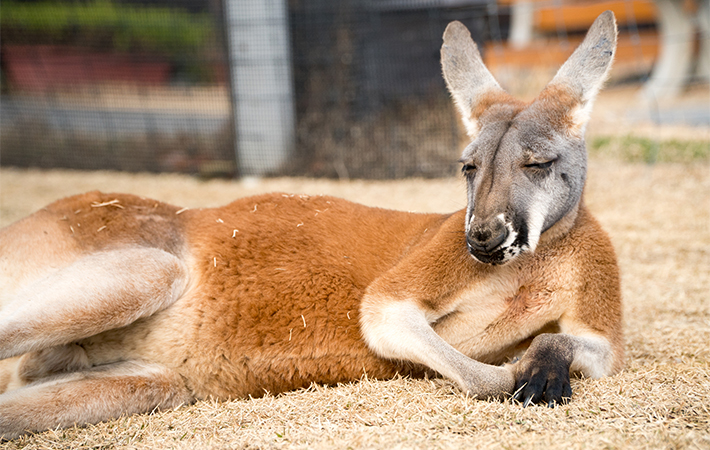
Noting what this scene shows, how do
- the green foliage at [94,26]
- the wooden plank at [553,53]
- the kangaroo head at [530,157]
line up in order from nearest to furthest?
the kangaroo head at [530,157]
the green foliage at [94,26]
the wooden plank at [553,53]

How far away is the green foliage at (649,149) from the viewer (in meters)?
8.74

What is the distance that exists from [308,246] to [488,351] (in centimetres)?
111

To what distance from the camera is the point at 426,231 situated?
356 centimetres

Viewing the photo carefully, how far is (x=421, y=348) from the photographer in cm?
292

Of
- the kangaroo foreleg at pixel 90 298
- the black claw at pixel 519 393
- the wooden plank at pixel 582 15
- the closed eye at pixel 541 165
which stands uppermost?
the wooden plank at pixel 582 15

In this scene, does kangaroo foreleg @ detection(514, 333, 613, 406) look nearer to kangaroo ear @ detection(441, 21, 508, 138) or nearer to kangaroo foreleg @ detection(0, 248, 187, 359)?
kangaroo ear @ detection(441, 21, 508, 138)

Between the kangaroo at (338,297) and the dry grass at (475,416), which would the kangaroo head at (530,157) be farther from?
the dry grass at (475,416)

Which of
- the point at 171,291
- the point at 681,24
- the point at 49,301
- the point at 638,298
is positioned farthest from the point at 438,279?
the point at 681,24

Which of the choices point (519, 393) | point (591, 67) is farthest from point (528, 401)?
point (591, 67)

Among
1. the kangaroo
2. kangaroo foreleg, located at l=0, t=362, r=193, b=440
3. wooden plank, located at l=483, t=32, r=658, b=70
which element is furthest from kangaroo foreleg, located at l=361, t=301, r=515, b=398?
wooden plank, located at l=483, t=32, r=658, b=70

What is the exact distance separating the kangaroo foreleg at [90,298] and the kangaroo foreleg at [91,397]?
0.84ft

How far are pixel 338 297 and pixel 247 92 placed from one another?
6.37m

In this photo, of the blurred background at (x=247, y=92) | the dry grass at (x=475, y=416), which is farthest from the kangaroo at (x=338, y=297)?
the blurred background at (x=247, y=92)

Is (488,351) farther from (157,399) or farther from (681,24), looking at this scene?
(681,24)
